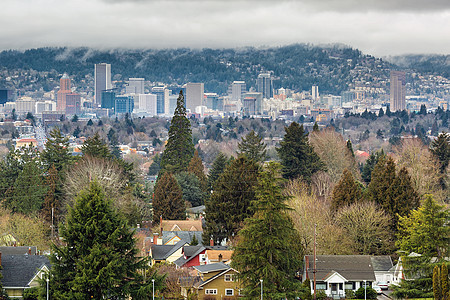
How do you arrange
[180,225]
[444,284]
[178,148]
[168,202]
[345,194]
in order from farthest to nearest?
[178,148]
[168,202]
[180,225]
[345,194]
[444,284]

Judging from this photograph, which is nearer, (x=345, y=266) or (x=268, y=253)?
(x=268, y=253)

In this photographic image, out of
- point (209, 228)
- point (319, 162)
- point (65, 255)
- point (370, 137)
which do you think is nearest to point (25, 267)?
point (65, 255)

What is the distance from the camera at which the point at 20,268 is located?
40.4 m

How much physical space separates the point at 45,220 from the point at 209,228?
13.6 m

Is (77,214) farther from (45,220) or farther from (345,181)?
(45,220)

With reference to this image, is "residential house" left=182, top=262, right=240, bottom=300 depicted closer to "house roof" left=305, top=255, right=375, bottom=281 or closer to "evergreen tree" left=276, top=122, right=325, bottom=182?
"house roof" left=305, top=255, right=375, bottom=281

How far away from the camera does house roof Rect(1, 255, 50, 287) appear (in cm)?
3928

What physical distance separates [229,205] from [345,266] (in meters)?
11.8

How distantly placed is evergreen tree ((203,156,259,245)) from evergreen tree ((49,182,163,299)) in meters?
22.9

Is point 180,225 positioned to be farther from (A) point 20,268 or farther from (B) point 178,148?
(A) point 20,268

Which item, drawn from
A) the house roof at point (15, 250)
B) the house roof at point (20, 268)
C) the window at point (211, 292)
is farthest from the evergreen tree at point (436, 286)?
the house roof at point (15, 250)

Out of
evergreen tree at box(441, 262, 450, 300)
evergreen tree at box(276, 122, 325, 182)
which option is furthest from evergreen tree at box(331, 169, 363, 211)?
evergreen tree at box(441, 262, 450, 300)

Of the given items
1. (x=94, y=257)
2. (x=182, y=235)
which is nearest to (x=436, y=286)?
(x=94, y=257)

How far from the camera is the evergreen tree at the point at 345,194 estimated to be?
5388 cm
